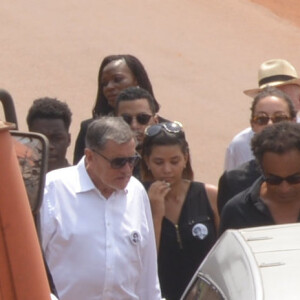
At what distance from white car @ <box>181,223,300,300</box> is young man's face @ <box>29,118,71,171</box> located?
2277 mm

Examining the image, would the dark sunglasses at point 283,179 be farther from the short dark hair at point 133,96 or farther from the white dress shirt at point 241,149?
the white dress shirt at point 241,149

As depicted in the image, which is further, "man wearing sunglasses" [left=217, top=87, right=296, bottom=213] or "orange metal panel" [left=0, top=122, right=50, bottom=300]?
"man wearing sunglasses" [left=217, top=87, right=296, bottom=213]

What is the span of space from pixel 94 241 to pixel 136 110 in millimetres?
1662

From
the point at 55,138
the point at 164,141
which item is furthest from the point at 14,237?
the point at 55,138

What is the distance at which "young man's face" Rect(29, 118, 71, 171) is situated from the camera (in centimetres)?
627

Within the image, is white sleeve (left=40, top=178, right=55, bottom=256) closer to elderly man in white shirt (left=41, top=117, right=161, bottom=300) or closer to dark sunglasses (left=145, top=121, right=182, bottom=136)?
elderly man in white shirt (left=41, top=117, right=161, bottom=300)

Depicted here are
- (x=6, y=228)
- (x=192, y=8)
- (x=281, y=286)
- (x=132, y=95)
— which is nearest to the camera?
(x=6, y=228)

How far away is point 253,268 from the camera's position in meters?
3.34

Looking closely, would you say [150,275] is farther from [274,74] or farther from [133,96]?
[274,74]

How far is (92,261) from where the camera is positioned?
4953 mm

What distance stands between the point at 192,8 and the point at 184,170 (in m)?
17.3

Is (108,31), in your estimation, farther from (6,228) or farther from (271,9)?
(6,228)

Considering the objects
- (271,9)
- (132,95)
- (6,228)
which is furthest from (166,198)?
(271,9)

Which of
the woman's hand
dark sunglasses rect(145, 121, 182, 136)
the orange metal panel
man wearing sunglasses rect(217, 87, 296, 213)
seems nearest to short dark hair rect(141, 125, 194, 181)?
dark sunglasses rect(145, 121, 182, 136)
